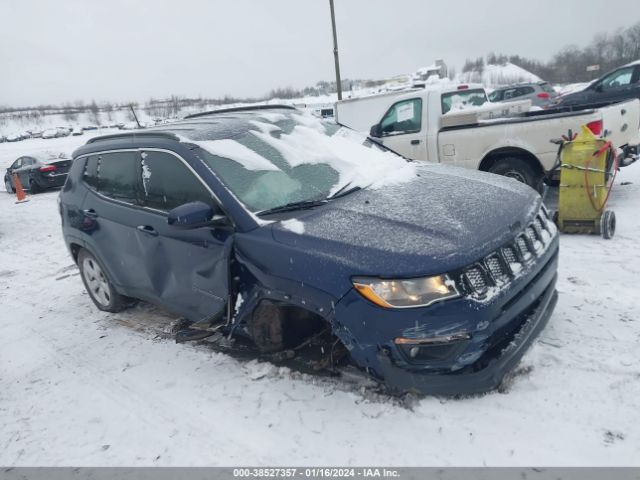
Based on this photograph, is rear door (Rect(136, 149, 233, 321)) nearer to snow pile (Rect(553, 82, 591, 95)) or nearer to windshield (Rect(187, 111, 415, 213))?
windshield (Rect(187, 111, 415, 213))

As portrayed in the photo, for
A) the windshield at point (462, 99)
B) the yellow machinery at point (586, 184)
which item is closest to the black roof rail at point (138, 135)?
the yellow machinery at point (586, 184)

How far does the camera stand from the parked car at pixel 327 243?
2.42 meters

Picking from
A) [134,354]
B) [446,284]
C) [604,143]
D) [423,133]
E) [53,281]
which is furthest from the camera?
[423,133]

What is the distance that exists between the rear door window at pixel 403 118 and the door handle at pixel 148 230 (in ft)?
Result: 17.2

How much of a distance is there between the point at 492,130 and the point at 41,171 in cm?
1396

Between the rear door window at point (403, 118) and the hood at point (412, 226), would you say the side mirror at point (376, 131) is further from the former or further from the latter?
the hood at point (412, 226)

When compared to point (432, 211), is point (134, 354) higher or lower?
lower

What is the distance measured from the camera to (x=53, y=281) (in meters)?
6.25

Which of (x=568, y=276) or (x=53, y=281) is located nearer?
(x=568, y=276)

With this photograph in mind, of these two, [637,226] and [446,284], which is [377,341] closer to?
[446,284]

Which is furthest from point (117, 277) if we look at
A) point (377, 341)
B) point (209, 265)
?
point (377, 341)

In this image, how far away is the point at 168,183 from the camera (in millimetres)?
3502

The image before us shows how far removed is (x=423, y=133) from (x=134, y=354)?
18.3 ft
